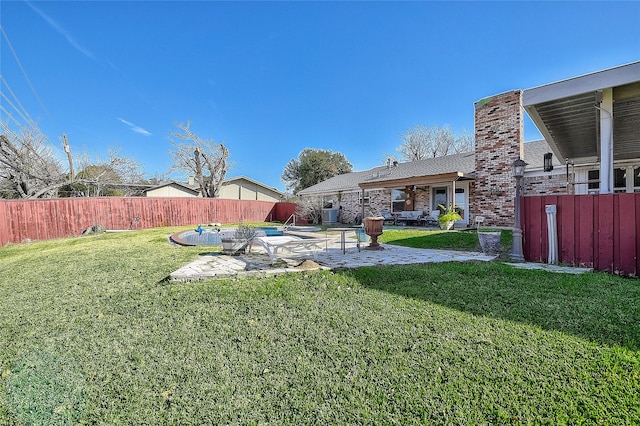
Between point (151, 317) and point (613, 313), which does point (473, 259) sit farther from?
point (151, 317)

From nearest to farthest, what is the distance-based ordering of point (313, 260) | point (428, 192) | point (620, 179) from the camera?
point (313, 260), point (620, 179), point (428, 192)

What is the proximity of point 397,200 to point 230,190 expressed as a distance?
20425 millimetres

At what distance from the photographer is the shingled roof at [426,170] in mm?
12742

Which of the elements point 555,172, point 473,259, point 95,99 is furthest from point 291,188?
point 473,259

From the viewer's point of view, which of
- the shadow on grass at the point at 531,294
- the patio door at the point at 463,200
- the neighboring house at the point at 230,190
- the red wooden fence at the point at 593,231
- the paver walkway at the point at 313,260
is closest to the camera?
the shadow on grass at the point at 531,294

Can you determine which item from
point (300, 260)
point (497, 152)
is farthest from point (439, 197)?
point (300, 260)

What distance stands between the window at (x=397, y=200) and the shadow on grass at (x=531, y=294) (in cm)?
1118

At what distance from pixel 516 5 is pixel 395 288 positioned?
1006cm

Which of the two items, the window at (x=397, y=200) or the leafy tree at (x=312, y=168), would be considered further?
the leafy tree at (x=312, y=168)

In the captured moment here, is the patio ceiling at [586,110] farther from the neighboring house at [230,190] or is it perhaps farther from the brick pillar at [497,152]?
the neighboring house at [230,190]

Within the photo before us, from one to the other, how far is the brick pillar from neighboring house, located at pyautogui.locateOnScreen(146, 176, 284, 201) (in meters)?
23.4

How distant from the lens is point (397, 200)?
16984 mm

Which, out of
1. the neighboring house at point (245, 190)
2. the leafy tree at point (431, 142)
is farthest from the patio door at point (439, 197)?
the neighboring house at point (245, 190)

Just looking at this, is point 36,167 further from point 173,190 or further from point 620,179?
point 620,179
